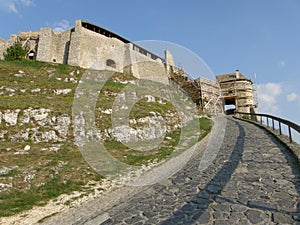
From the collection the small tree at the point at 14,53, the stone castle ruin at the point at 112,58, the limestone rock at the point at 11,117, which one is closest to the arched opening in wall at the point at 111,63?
the stone castle ruin at the point at 112,58

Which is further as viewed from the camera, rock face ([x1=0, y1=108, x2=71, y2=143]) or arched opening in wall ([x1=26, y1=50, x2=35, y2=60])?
arched opening in wall ([x1=26, y1=50, x2=35, y2=60])

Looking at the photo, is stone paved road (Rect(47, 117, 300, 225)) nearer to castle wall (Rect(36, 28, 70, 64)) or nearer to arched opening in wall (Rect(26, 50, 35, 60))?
castle wall (Rect(36, 28, 70, 64))

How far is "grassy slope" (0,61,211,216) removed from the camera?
8.52 metres

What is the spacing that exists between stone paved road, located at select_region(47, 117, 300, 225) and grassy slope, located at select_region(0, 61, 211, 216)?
10.4 feet

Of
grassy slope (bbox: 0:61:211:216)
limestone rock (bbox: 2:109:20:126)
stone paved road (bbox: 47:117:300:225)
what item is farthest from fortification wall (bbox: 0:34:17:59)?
stone paved road (bbox: 47:117:300:225)

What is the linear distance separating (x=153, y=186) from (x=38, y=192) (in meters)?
4.14

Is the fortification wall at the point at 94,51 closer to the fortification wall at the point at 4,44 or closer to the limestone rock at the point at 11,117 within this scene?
the fortification wall at the point at 4,44

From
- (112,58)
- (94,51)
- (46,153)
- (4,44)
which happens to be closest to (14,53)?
(4,44)

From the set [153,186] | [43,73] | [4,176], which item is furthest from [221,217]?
[43,73]

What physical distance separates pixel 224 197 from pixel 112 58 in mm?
34816

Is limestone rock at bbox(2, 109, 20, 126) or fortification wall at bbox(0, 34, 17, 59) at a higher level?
fortification wall at bbox(0, 34, 17, 59)

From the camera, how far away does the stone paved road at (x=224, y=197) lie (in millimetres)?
5047

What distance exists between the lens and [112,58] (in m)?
38.2

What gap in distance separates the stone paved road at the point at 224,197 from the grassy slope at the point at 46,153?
3184mm
